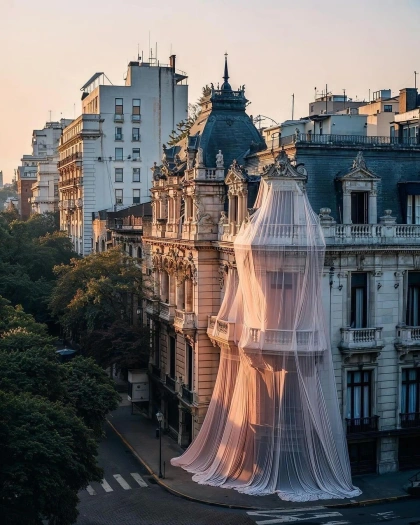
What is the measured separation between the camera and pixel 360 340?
43.3 m

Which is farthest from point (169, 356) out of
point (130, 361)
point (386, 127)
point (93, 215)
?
point (93, 215)

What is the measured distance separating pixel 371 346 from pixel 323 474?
673cm

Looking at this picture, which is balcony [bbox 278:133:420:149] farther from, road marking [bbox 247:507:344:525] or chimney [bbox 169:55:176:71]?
chimney [bbox 169:55:176:71]

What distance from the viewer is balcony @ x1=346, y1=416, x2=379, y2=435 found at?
144 feet

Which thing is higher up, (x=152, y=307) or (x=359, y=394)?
(x=152, y=307)

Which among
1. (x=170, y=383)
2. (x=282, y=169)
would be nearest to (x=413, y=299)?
(x=282, y=169)

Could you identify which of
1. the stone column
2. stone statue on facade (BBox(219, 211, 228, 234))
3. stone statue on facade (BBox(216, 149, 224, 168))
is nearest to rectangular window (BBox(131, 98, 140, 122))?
the stone column

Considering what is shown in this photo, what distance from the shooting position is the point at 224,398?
45.6 metres

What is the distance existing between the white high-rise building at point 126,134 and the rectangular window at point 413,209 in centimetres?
5367

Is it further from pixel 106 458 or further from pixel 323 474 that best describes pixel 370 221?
pixel 106 458

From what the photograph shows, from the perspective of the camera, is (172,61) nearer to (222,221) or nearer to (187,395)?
(222,221)

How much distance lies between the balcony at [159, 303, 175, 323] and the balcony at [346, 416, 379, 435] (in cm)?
1414

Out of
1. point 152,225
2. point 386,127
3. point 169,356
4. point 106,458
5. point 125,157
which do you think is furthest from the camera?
point 125,157

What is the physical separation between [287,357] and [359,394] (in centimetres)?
527
